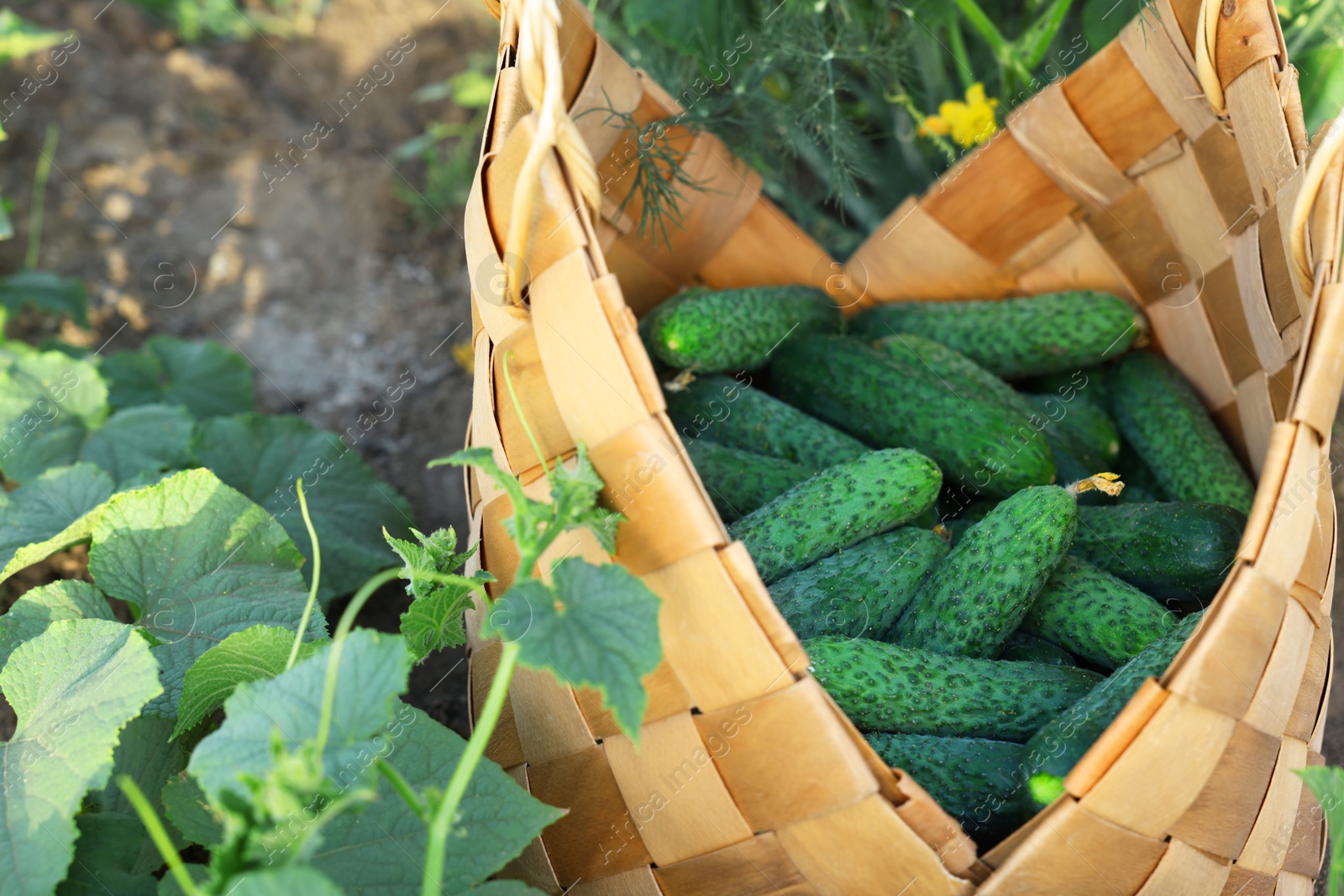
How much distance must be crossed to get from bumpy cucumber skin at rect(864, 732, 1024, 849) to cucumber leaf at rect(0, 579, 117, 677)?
49.7 inches

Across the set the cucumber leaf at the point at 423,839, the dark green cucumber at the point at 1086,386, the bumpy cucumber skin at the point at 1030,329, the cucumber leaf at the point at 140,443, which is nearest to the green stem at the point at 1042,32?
the bumpy cucumber skin at the point at 1030,329

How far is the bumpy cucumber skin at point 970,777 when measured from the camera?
1355 millimetres

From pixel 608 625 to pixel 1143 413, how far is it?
1.44 m

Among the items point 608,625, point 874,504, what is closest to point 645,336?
point 874,504

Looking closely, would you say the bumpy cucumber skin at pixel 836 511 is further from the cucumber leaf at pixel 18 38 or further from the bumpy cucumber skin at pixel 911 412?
the cucumber leaf at pixel 18 38

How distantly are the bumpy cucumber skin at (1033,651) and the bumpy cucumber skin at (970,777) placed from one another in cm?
27

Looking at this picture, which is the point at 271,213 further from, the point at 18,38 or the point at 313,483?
the point at 313,483

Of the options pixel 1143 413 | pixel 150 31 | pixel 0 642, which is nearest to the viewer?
pixel 0 642

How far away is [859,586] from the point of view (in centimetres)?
160

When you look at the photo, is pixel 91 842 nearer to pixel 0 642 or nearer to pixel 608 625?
pixel 0 642

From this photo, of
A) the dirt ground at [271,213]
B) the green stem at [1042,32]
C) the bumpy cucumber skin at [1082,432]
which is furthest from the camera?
the dirt ground at [271,213]

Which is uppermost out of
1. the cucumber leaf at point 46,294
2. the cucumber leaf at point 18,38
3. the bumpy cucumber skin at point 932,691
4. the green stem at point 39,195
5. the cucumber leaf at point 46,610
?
the cucumber leaf at point 18,38

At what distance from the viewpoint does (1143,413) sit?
193 cm

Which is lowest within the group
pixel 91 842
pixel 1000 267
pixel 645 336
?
pixel 1000 267
